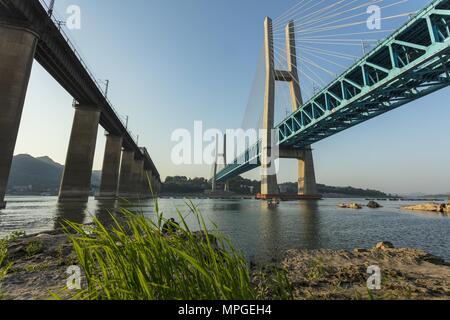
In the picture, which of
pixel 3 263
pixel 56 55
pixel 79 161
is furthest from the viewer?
pixel 79 161

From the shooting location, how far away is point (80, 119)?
36625 millimetres

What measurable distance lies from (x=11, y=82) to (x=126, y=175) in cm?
5615


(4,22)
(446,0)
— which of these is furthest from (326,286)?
(446,0)

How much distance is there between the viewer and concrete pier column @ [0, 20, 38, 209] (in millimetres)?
17281

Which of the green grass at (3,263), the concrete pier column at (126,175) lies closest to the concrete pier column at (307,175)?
the concrete pier column at (126,175)

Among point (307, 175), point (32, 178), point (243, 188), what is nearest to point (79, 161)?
point (307, 175)

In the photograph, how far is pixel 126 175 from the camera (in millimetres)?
71312

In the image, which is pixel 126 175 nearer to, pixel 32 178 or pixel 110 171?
pixel 110 171

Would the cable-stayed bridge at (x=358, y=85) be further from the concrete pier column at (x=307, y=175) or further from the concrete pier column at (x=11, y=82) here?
the concrete pier column at (x=11, y=82)

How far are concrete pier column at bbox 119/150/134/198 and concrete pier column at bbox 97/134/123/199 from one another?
1228cm

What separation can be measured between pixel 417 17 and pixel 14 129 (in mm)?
38148

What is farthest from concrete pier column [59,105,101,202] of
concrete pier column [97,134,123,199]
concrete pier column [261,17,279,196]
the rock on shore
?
Result: the rock on shore

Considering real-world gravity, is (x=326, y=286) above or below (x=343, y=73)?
below
